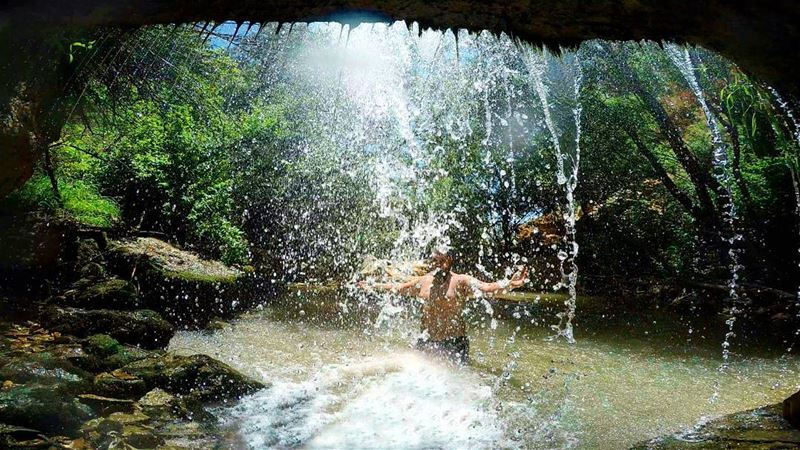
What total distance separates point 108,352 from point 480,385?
4.62 meters

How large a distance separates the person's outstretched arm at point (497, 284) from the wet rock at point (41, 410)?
200 inches

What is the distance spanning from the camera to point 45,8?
2.14 meters

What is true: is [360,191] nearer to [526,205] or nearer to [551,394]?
[526,205]

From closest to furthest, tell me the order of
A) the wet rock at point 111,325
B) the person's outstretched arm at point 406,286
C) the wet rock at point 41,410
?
the wet rock at point 41,410 → the wet rock at point 111,325 → the person's outstretched arm at point 406,286

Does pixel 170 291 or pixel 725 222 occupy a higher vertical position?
pixel 725 222

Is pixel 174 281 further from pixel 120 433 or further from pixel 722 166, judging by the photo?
pixel 722 166

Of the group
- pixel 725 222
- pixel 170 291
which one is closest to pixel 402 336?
pixel 170 291

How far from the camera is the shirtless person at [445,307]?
24.7ft

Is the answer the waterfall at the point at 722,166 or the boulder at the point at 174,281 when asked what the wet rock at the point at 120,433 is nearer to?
the boulder at the point at 174,281

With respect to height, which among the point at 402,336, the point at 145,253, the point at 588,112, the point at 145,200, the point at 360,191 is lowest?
the point at 402,336

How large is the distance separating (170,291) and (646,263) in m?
14.1

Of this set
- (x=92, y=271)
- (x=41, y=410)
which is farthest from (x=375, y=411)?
(x=92, y=271)

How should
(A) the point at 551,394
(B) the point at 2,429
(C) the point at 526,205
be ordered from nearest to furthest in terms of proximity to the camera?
(B) the point at 2,429 → (A) the point at 551,394 → (C) the point at 526,205

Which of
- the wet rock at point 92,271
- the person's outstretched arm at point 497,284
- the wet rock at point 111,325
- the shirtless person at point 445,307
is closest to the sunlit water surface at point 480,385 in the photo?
the shirtless person at point 445,307
